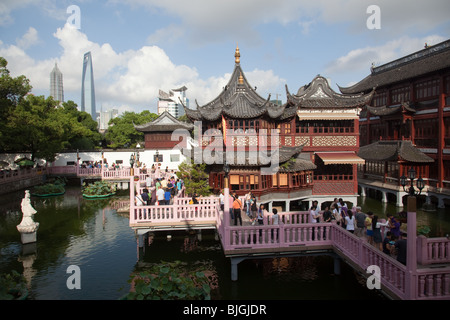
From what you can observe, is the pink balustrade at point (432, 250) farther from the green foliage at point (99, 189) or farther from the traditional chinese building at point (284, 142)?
the green foliage at point (99, 189)

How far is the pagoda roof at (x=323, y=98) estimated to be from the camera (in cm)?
2217

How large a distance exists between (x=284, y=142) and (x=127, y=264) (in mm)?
12713

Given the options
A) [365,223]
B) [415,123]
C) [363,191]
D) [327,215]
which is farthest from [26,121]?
[415,123]

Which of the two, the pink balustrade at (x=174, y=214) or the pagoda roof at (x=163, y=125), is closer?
the pink balustrade at (x=174, y=214)

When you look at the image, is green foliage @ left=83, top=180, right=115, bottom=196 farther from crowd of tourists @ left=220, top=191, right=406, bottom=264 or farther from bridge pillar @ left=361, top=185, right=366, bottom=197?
bridge pillar @ left=361, top=185, right=366, bottom=197

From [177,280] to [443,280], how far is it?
19.8ft

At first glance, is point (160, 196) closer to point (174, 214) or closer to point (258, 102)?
point (174, 214)

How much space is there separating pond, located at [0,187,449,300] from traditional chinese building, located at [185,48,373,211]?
4.36 meters

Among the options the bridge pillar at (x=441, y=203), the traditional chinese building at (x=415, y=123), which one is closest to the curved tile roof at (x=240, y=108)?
the traditional chinese building at (x=415, y=123)

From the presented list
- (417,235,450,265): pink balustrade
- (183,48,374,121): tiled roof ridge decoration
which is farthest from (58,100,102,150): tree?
(417,235,450,265): pink balustrade

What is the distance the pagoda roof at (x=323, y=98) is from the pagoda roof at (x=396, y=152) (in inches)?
229

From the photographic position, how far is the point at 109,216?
73.8 ft
